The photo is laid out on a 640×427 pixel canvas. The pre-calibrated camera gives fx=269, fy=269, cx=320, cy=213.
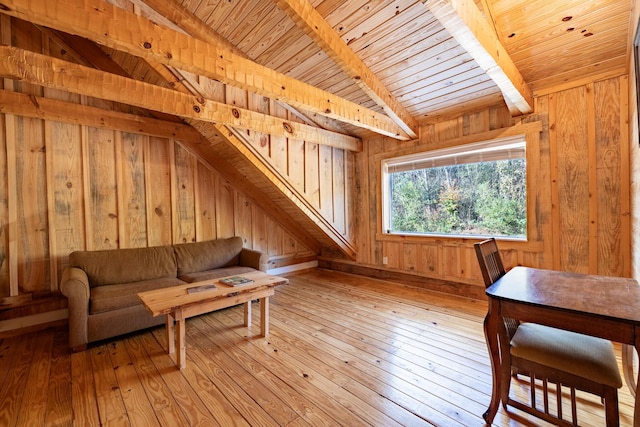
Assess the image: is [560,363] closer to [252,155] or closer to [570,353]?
[570,353]

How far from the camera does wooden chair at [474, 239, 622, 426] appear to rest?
4.00 feet

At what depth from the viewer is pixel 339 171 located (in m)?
4.41

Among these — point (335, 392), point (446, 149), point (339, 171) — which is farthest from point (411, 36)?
point (335, 392)

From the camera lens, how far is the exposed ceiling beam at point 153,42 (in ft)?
4.39

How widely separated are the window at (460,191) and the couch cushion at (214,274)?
2.28 m

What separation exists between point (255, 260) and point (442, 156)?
2.90 metres

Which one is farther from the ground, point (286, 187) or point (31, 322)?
point (286, 187)

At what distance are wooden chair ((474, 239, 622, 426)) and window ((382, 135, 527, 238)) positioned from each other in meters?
1.98

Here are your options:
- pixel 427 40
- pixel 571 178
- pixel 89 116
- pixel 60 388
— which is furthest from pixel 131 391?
pixel 571 178

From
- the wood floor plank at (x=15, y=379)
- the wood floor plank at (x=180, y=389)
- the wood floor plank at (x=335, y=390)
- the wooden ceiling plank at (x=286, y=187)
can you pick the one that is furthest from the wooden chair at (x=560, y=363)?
the wood floor plank at (x=15, y=379)

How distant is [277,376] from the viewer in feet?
6.41

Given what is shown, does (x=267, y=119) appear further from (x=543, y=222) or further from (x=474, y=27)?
(x=543, y=222)

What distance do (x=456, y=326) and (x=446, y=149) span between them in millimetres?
2144

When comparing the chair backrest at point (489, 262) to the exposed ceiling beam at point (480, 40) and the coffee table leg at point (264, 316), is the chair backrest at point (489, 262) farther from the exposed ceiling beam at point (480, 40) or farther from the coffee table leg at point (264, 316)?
the coffee table leg at point (264, 316)
